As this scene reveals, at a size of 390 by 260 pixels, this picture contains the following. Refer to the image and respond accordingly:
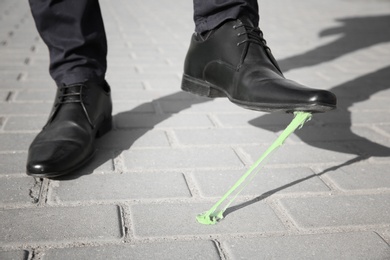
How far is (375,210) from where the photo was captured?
1.43 metres

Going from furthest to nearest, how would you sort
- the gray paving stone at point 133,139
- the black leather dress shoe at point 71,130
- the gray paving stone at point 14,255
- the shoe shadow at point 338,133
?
the gray paving stone at point 133,139, the shoe shadow at point 338,133, the black leather dress shoe at point 71,130, the gray paving stone at point 14,255

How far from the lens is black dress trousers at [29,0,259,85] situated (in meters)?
1.78

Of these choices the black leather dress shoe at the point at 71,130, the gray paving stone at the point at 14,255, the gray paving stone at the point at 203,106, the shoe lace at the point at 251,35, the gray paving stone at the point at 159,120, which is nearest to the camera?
the gray paving stone at the point at 14,255

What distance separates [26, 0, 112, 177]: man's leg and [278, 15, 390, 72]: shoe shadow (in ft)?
5.63

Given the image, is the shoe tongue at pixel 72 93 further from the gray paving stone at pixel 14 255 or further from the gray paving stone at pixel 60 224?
the gray paving stone at pixel 14 255

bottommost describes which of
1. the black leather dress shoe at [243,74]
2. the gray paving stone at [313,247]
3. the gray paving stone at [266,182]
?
the gray paving stone at [266,182]

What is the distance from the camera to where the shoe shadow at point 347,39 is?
139 inches

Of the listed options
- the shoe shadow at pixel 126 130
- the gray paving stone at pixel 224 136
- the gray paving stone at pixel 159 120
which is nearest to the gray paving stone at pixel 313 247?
the shoe shadow at pixel 126 130

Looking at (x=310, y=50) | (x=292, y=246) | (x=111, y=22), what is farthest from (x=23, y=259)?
Answer: (x=111, y=22)

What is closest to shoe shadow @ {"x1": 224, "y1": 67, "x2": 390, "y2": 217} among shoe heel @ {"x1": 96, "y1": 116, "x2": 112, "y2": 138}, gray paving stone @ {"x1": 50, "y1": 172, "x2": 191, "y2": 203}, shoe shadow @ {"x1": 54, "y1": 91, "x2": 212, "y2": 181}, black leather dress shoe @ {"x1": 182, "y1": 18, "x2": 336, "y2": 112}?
gray paving stone @ {"x1": 50, "y1": 172, "x2": 191, "y2": 203}

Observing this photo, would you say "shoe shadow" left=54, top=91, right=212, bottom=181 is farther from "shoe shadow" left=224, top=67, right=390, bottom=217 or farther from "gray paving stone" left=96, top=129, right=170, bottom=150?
"shoe shadow" left=224, top=67, right=390, bottom=217

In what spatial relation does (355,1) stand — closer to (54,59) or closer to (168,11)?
(168,11)

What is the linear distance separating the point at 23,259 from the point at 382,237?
3.16ft

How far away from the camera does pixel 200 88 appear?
187cm
